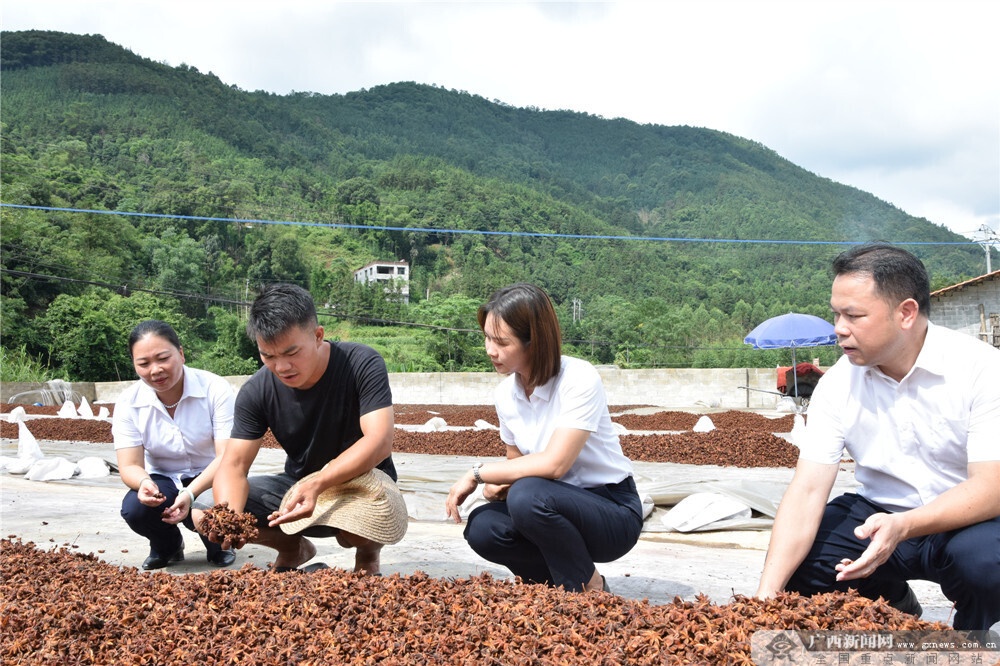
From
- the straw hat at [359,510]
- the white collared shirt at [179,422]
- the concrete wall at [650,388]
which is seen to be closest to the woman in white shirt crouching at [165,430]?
the white collared shirt at [179,422]

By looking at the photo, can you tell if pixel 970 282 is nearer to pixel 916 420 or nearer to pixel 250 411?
pixel 916 420

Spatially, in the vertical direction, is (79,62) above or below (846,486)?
above

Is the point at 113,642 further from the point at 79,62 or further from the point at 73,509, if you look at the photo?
the point at 79,62

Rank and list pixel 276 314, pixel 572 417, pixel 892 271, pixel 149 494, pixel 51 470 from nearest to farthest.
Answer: pixel 892 271, pixel 572 417, pixel 276 314, pixel 149 494, pixel 51 470

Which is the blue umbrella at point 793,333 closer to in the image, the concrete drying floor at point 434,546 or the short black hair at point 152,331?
the concrete drying floor at point 434,546

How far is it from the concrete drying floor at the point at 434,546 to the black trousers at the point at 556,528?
377mm

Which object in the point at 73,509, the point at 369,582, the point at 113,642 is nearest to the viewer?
the point at 113,642

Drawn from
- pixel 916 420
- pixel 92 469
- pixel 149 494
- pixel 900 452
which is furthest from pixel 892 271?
pixel 92 469

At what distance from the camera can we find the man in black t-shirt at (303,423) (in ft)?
9.23

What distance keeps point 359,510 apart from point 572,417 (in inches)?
34.8

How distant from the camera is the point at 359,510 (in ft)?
9.52

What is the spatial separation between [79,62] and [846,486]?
101m

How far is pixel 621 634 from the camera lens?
1936mm

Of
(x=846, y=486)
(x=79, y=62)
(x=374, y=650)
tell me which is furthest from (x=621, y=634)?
(x=79, y=62)
